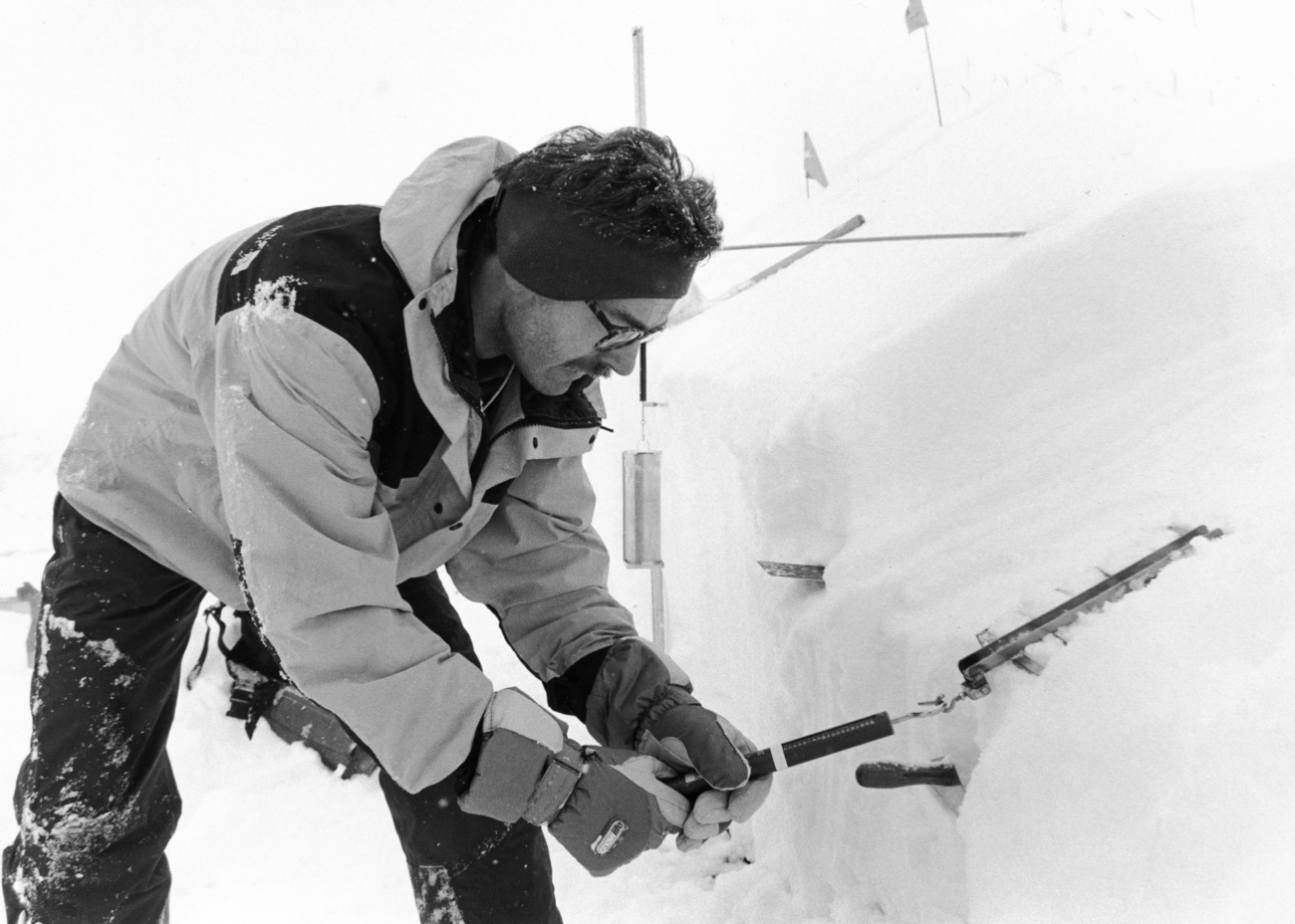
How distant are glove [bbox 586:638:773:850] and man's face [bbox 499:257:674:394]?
1.85 ft

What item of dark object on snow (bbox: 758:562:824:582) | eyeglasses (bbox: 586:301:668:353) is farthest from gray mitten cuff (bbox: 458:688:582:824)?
dark object on snow (bbox: 758:562:824:582)

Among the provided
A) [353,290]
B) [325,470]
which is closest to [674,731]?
[325,470]

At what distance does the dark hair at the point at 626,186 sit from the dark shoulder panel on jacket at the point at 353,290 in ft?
0.78

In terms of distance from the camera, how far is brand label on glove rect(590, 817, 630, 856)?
1.48 m

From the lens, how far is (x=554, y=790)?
1467 millimetres

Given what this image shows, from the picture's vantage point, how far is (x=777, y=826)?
234cm

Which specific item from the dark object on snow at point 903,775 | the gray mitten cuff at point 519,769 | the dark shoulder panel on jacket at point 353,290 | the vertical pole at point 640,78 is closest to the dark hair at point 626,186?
the dark shoulder panel on jacket at point 353,290

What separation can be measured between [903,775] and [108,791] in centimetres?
137

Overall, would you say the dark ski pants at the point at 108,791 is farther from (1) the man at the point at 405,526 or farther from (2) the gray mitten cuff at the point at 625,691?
(2) the gray mitten cuff at the point at 625,691

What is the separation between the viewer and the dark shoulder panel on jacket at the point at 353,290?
1.35 meters

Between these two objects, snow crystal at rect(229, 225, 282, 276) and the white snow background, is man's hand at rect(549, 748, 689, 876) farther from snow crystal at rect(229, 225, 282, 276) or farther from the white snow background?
snow crystal at rect(229, 225, 282, 276)

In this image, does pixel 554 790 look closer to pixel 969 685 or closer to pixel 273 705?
pixel 969 685

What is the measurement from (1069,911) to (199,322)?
4.89 feet

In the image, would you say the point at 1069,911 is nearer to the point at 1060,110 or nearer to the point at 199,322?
the point at 199,322
